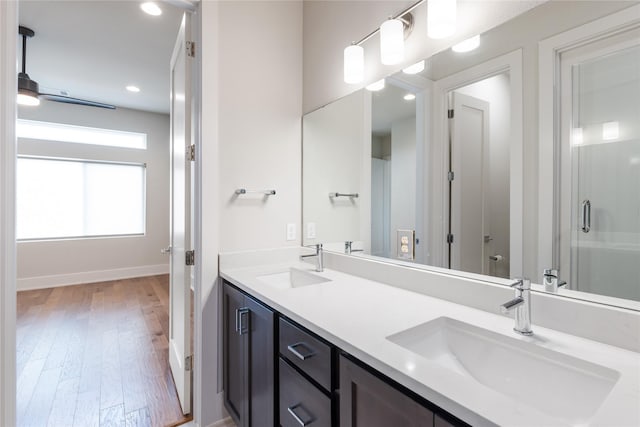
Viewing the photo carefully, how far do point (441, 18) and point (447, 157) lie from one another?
52 cm

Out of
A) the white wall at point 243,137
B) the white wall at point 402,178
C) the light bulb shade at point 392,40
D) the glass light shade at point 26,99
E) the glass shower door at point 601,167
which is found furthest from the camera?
the glass light shade at point 26,99

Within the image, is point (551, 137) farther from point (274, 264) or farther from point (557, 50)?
point (274, 264)

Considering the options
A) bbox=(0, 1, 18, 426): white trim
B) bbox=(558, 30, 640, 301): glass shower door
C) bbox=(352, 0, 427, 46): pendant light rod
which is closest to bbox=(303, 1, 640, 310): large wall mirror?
bbox=(558, 30, 640, 301): glass shower door

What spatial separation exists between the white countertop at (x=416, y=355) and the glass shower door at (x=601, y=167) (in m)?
0.21

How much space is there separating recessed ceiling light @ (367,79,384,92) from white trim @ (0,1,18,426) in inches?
59.2

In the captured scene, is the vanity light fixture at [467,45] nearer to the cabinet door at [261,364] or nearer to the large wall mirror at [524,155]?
the large wall mirror at [524,155]

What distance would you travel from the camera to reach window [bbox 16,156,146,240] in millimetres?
4227

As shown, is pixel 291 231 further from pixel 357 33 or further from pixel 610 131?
pixel 610 131

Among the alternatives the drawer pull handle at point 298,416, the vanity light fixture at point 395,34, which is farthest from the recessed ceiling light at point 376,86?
the drawer pull handle at point 298,416

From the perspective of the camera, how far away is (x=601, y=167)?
854 millimetres

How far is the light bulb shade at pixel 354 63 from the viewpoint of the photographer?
152 centimetres

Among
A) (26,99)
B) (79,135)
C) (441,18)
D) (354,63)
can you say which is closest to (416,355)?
(441,18)

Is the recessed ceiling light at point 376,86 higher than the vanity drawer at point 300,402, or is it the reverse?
the recessed ceiling light at point 376,86

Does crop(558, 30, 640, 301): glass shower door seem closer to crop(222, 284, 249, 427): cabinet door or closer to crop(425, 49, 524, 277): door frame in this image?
crop(425, 49, 524, 277): door frame
